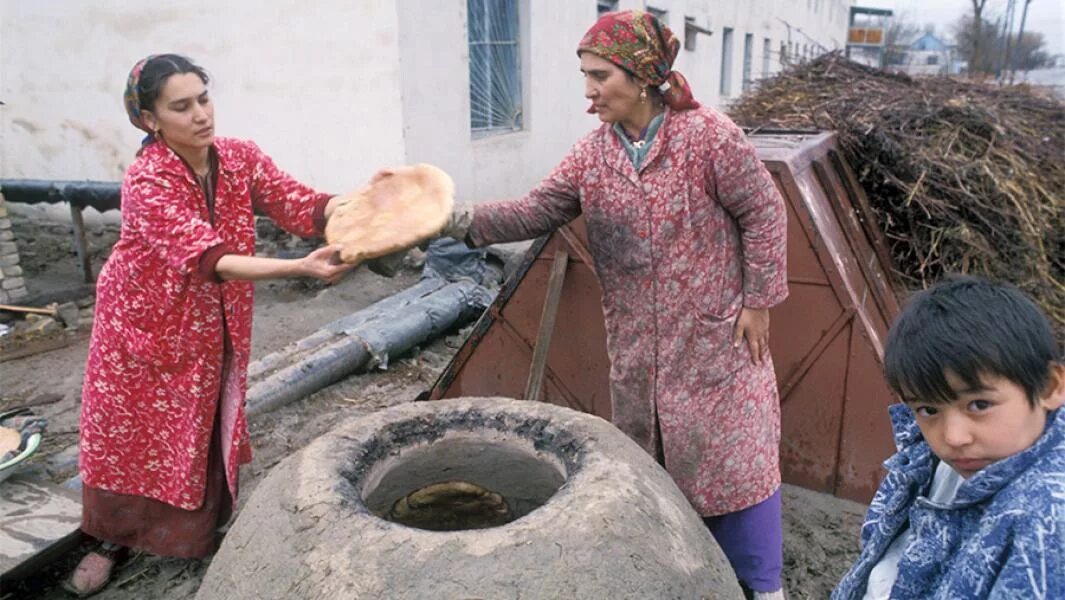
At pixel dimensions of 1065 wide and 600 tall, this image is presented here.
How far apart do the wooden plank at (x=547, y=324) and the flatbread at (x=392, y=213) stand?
3.37ft

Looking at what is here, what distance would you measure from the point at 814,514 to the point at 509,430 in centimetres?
193

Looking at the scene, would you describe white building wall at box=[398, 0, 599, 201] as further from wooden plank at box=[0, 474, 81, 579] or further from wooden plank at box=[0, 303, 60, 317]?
wooden plank at box=[0, 474, 81, 579]

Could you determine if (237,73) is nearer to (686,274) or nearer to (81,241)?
(81,241)

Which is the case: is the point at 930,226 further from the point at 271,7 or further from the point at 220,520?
the point at 271,7

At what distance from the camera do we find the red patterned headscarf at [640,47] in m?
1.96

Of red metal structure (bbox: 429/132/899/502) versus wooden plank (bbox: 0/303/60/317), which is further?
wooden plank (bbox: 0/303/60/317)

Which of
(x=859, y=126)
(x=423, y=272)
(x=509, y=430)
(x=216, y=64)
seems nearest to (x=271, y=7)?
(x=216, y=64)

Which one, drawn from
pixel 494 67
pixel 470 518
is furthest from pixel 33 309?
pixel 470 518

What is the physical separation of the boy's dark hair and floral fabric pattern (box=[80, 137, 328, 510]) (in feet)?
5.91

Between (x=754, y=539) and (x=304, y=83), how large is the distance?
522 cm

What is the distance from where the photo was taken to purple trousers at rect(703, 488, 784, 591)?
229cm

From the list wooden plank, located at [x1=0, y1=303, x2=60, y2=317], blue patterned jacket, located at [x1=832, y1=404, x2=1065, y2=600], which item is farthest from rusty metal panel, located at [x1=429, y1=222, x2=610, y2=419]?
wooden plank, located at [x1=0, y1=303, x2=60, y2=317]

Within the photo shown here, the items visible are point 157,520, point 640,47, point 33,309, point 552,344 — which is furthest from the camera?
point 33,309

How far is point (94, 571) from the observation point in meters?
2.69
